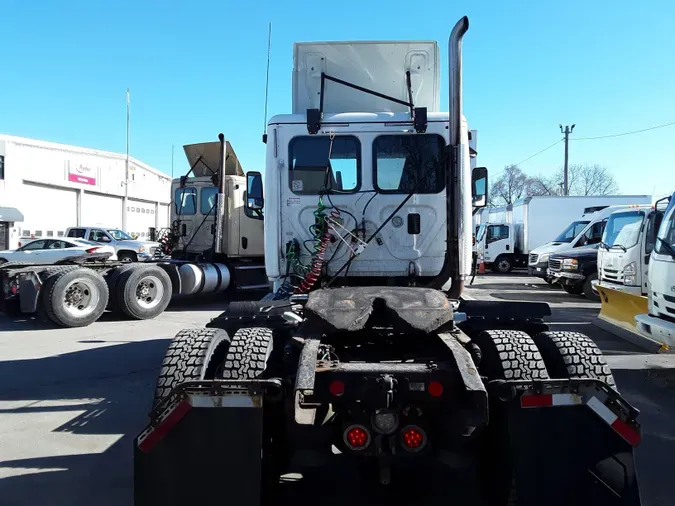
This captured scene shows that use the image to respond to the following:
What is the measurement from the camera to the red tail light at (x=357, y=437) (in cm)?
269

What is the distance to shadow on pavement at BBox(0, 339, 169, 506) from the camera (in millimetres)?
3641

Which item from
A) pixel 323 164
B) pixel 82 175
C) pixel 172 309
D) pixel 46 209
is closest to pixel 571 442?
pixel 323 164

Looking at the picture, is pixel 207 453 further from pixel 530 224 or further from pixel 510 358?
pixel 530 224

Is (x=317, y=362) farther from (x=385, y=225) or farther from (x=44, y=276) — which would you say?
(x=44, y=276)

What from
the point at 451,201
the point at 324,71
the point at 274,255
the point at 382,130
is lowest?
the point at 274,255

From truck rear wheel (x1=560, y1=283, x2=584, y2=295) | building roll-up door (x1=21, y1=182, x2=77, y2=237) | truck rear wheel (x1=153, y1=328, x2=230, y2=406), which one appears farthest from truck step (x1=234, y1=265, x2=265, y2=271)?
building roll-up door (x1=21, y1=182, x2=77, y2=237)

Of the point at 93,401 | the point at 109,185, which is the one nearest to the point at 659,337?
the point at 93,401

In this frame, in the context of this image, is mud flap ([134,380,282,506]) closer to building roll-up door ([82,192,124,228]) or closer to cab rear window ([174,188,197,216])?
cab rear window ([174,188,197,216])

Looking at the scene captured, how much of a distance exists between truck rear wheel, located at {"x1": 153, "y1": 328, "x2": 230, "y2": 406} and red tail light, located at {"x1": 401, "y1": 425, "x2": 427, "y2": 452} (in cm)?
119

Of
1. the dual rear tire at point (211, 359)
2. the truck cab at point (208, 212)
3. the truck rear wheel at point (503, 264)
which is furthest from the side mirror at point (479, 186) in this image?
the truck rear wheel at point (503, 264)

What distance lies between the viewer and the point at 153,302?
10.9 m

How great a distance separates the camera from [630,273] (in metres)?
9.12

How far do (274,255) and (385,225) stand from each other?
1.14 meters

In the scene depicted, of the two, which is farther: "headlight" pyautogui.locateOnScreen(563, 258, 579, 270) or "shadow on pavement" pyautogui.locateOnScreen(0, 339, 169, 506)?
"headlight" pyautogui.locateOnScreen(563, 258, 579, 270)
